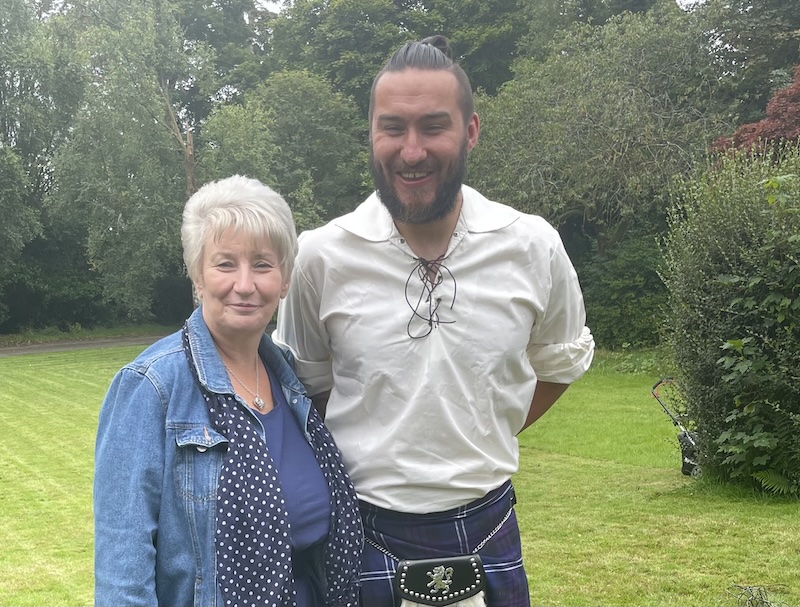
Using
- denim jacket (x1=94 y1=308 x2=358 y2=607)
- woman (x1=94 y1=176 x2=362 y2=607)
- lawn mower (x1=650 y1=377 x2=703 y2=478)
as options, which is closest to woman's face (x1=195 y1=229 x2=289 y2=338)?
woman (x1=94 y1=176 x2=362 y2=607)

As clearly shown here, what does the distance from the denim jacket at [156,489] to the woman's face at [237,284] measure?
0.47 feet

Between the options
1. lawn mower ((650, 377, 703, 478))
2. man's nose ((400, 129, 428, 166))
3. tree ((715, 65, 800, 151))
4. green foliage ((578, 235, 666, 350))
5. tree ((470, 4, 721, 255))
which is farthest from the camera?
green foliage ((578, 235, 666, 350))

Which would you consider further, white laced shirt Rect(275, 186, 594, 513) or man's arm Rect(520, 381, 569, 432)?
man's arm Rect(520, 381, 569, 432)

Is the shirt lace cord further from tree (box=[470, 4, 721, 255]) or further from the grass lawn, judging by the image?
tree (box=[470, 4, 721, 255])

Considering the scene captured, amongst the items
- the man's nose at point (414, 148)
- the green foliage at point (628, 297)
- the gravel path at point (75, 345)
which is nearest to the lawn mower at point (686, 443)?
the man's nose at point (414, 148)

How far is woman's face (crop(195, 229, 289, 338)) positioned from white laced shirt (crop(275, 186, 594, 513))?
25cm

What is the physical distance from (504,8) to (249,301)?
28361 millimetres

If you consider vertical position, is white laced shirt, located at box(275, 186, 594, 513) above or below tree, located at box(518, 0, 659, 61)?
below

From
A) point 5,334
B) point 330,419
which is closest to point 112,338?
point 5,334

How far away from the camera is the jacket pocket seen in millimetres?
1730

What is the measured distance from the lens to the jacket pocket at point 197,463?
5.68 ft

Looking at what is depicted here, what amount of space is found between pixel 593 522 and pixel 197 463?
17.9ft

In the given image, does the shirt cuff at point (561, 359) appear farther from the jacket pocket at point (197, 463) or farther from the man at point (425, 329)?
the jacket pocket at point (197, 463)

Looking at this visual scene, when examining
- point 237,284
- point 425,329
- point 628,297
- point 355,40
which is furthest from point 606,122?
point 237,284
